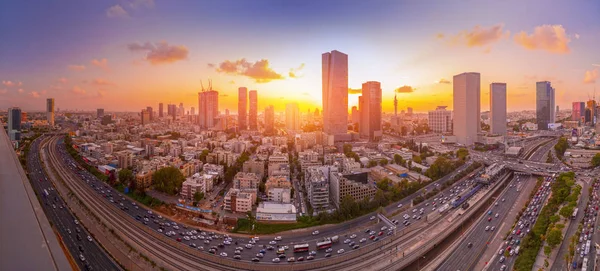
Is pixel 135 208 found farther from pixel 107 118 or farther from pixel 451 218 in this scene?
pixel 107 118

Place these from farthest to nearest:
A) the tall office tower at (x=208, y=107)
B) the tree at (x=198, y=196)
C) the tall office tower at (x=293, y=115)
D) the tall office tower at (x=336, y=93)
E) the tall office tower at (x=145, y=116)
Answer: the tall office tower at (x=293, y=115) → the tall office tower at (x=208, y=107) → the tall office tower at (x=145, y=116) → the tall office tower at (x=336, y=93) → the tree at (x=198, y=196)

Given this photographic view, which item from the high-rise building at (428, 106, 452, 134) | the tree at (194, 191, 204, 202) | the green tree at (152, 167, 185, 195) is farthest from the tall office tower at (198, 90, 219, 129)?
the tree at (194, 191, 204, 202)

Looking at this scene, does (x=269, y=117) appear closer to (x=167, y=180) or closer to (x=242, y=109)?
(x=242, y=109)

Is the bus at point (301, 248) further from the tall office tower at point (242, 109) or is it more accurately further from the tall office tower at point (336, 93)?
the tall office tower at point (242, 109)

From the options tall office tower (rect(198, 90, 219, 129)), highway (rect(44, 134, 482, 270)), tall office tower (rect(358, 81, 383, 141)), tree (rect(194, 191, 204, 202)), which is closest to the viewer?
highway (rect(44, 134, 482, 270))

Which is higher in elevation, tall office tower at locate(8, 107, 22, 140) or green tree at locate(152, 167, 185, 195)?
tall office tower at locate(8, 107, 22, 140)

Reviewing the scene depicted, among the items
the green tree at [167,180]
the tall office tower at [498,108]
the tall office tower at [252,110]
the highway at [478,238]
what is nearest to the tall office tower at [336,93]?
the tall office tower at [252,110]

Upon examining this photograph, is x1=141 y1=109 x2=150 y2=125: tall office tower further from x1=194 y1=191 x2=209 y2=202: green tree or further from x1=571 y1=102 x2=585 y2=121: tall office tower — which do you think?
x1=571 y1=102 x2=585 y2=121: tall office tower

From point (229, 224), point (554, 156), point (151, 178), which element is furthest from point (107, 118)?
point (554, 156)
